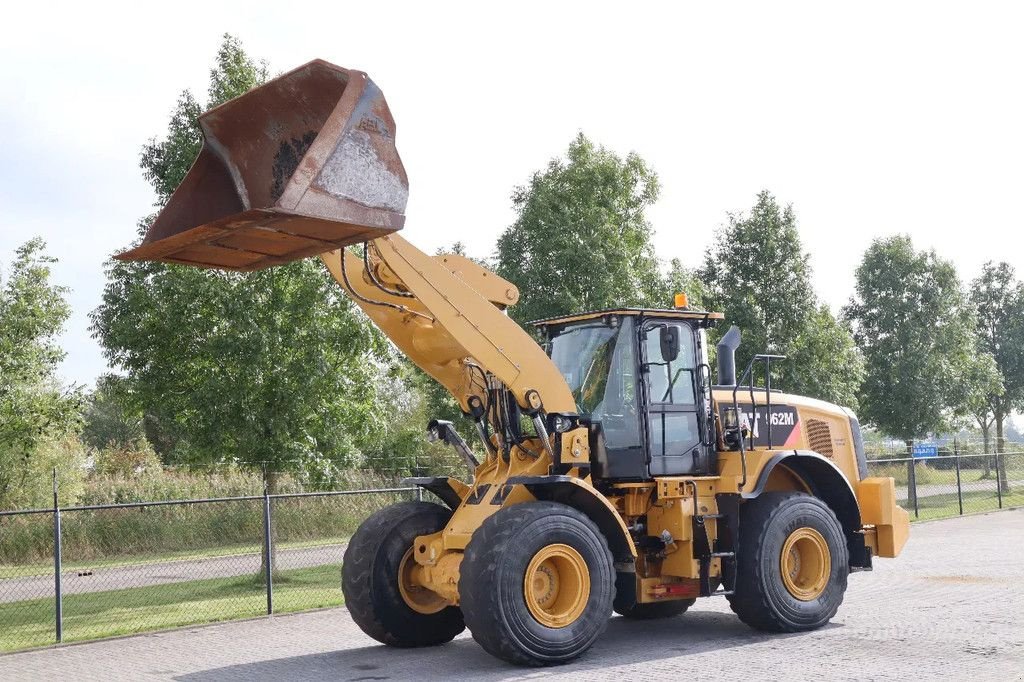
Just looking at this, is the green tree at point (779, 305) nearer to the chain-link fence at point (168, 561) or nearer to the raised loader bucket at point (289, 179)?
the chain-link fence at point (168, 561)

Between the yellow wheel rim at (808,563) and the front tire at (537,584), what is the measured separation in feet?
7.52

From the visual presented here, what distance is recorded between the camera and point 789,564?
1057 centimetres

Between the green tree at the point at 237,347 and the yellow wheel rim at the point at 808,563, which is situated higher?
the green tree at the point at 237,347

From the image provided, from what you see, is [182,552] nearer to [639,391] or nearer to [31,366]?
[31,366]

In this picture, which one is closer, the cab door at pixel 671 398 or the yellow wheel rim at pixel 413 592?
the yellow wheel rim at pixel 413 592

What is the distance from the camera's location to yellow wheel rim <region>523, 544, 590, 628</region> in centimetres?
895

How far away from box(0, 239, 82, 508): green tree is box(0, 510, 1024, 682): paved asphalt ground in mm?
10688

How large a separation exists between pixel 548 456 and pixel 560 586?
4.31 feet

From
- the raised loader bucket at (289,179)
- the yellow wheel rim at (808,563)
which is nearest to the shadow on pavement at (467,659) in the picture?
the yellow wheel rim at (808,563)

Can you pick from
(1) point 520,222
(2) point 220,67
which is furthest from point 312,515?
(2) point 220,67

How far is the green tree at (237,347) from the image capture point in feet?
52.4

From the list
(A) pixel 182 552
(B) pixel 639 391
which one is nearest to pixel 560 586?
(B) pixel 639 391

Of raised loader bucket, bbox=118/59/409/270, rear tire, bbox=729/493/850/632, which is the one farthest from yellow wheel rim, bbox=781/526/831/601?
raised loader bucket, bbox=118/59/409/270

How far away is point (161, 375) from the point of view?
53.8ft
